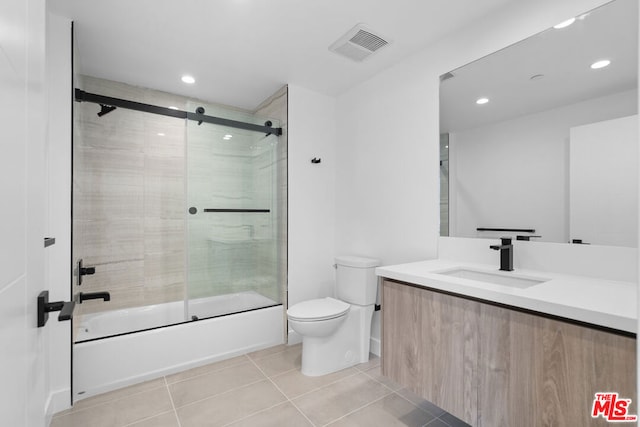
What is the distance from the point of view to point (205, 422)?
5.55 ft

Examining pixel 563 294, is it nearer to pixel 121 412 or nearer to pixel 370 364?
pixel 370 364

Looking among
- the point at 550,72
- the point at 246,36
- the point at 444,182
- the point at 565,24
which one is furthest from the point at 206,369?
the point at 565,24

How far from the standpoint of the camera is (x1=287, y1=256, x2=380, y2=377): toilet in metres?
2.17

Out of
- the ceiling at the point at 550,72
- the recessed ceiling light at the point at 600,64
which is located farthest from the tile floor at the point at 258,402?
the recessed ceiling light at the point at 600,64

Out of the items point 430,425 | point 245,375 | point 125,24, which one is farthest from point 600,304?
point 125,24

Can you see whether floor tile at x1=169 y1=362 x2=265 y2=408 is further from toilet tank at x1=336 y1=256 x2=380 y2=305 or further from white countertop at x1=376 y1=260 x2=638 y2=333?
white countertop at x1=376 y1=260 x2=638 y2=333

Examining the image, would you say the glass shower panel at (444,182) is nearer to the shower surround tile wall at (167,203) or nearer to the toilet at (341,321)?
the toilet at (341,321)

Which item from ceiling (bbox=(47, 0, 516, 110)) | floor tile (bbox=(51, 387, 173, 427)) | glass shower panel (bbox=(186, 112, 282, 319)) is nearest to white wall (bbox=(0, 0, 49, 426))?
floor tile (bbox=(51, 387, 173, 427))

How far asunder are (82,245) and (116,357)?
108 cm

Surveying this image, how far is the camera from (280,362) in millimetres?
2402

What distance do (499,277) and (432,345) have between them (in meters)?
0.58

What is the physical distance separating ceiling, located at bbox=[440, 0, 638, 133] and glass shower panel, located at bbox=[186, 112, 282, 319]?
5.51 ft

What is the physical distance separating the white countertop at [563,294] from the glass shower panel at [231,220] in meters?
1.60

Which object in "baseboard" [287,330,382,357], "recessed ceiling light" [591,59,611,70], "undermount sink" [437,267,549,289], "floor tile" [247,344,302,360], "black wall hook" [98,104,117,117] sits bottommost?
"floor tile" [247,344,302,360]
